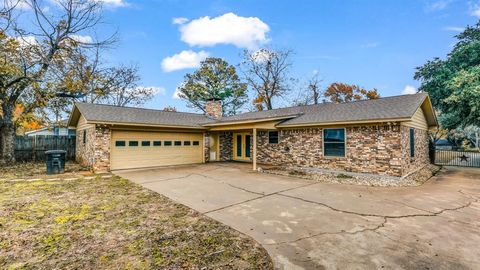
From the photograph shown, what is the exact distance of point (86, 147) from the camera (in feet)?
37.7

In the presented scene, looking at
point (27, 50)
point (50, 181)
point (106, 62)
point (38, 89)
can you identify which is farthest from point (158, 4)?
point (50, 181)

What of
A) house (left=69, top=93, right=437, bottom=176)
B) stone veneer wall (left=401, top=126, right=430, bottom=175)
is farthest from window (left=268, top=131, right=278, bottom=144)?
stone veneer wall (left=401, top=126, right=430, bottom=175)

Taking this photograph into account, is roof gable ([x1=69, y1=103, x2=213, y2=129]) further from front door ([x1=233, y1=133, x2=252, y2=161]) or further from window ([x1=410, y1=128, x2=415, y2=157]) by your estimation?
window ([x1=410, y1=128, x2=415, y2=157])

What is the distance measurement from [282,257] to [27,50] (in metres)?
12.6

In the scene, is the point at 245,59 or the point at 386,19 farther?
the point at 245,59

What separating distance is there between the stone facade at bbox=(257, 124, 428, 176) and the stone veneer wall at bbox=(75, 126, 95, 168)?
8748mm

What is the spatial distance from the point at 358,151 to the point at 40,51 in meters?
14.6

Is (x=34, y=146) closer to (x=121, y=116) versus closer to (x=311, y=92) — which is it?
(x=121, y=116)

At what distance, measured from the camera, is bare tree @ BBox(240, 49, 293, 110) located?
80.4ft

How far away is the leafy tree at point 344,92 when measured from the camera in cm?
2830

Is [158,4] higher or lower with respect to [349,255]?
higher

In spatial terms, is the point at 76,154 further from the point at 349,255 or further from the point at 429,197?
the point at 429,197

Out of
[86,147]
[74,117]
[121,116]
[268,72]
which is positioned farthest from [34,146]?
[268,72]

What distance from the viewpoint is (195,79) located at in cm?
2817
